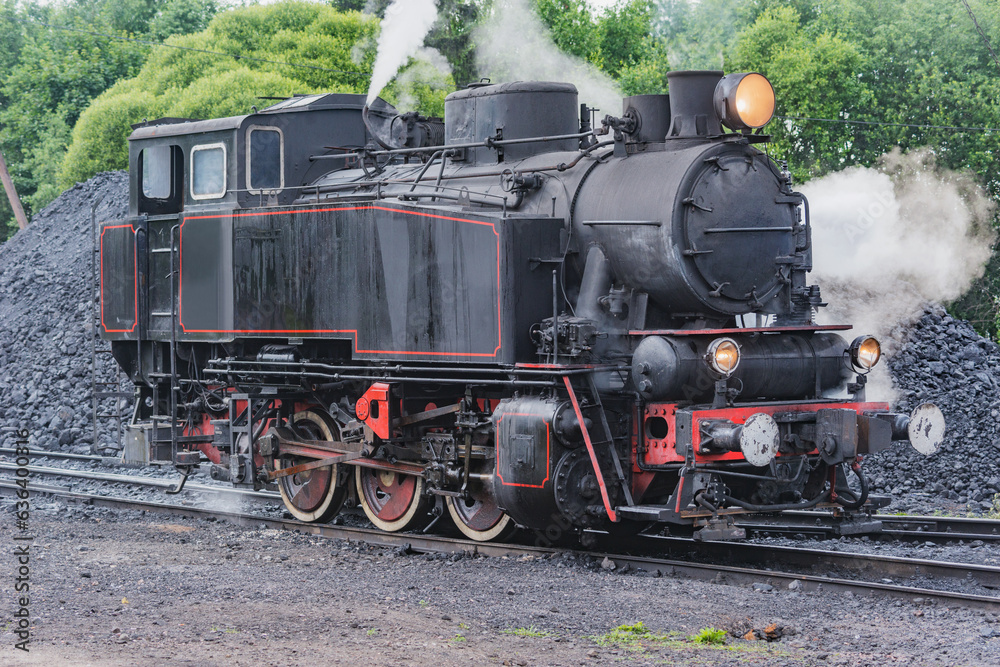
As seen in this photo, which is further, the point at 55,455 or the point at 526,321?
the point at 55,455

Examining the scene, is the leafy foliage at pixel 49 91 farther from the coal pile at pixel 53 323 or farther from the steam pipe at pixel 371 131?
the steam pipe at pixel 371 131

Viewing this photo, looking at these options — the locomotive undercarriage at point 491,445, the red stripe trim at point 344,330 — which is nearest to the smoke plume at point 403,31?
the red stripe trim at point 344,330

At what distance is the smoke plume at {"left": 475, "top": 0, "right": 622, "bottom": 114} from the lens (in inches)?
808

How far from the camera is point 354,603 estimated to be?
21.6ft

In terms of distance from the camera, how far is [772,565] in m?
7.82

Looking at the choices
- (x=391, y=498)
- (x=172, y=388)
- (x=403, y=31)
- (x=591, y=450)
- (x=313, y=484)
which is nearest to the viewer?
(x=591, y=450)

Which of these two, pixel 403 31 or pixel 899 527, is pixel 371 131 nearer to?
pixel 403 31

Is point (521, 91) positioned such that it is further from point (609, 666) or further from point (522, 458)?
point (609, 666)

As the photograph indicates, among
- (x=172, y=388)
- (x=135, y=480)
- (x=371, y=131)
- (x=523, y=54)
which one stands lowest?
(x=135, y=480)

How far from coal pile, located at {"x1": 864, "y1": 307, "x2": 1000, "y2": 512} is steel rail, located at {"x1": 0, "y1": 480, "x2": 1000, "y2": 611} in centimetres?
370

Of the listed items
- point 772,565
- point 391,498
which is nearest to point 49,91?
point 391,498

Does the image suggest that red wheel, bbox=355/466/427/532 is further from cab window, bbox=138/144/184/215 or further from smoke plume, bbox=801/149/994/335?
smoke plume, bbox=801/149/994/335

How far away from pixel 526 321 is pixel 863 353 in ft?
7.89

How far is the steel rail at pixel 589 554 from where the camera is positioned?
668 centimetres
